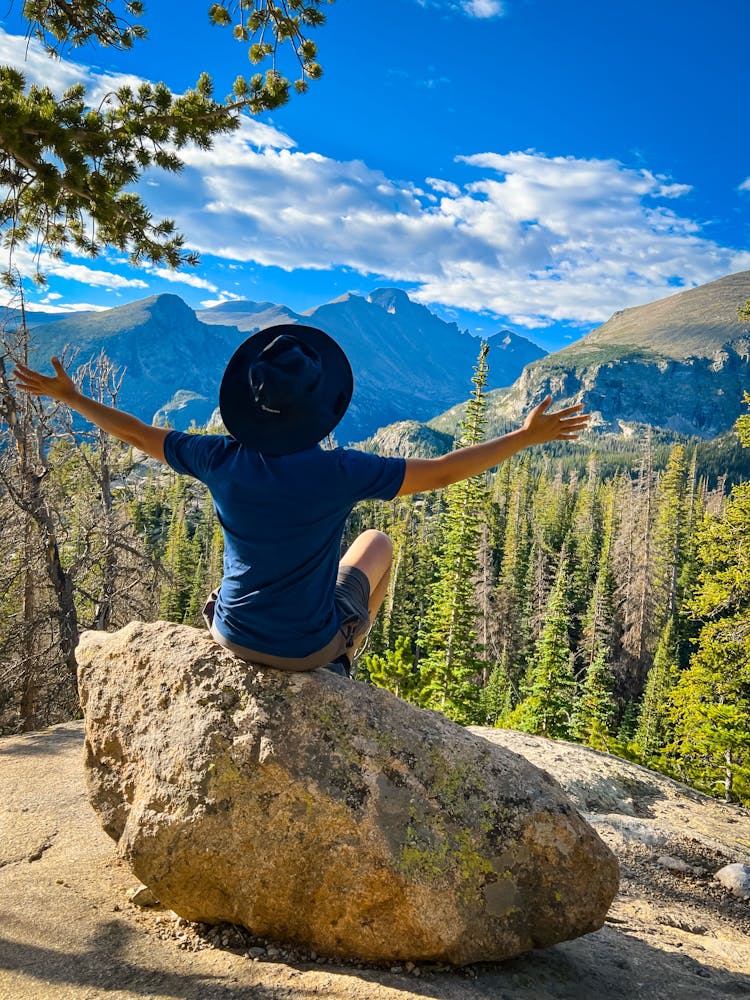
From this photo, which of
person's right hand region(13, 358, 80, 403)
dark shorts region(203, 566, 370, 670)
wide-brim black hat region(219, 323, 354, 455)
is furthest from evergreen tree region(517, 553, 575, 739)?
person's right hand region(13, 358, 80, 403)

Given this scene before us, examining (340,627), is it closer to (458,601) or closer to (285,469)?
(285,469)

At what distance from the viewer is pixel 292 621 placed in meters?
3.39

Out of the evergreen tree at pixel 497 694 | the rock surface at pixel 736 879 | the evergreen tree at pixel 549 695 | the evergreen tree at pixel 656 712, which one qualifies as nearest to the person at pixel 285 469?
the rock surface at pixel 736 879

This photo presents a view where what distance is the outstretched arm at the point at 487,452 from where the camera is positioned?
3.10 m

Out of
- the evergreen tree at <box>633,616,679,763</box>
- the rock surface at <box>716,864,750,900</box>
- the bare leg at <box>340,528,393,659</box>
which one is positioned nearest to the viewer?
the bare leg at <box>340,528,393,659</box>

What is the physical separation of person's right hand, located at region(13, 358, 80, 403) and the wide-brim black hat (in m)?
0.96

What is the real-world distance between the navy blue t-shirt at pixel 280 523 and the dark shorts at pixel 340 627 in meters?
0.06

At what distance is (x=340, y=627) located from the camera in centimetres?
376

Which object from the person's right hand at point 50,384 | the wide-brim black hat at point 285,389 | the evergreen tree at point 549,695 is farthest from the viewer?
the evergreen tree at point 549,695

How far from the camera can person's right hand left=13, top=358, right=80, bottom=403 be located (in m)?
3.49

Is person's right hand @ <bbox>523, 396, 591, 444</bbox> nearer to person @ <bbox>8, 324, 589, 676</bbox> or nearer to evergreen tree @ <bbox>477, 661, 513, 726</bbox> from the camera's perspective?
person @ <bbox>8, 324, 589, 676</bbox>

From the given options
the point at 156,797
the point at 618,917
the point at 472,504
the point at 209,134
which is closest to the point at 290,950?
the point at 156,797

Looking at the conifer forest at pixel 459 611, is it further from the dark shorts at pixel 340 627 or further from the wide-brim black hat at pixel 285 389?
the wide-brim black hat at pixel 285 389

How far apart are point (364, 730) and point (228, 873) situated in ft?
3.24
